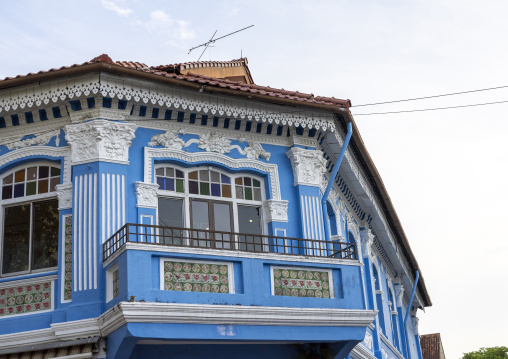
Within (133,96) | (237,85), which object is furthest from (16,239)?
(237,85)

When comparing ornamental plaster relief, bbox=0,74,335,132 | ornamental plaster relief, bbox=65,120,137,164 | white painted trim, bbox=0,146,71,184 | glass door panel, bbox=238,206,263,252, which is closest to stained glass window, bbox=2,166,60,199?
white painted trim, bbox=0,146,71,184

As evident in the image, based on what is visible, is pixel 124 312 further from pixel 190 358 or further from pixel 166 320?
pixel 190 358

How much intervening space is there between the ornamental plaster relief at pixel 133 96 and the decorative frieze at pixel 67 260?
6.75 feet

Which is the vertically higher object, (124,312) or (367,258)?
(367,258)

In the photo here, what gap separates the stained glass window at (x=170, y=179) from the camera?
1326 centimetres

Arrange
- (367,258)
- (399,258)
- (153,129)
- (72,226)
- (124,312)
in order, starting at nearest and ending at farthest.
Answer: (124,312) < (72,226) < (153,129) < (367,258) < (399,258)

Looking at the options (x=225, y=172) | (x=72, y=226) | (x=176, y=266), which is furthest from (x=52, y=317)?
(x=225, y=172)

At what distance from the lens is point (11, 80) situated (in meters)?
12.8

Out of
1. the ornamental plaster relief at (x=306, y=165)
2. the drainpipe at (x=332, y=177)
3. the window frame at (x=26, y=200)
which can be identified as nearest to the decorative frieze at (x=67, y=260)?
the window frame at (x=26, y=200)

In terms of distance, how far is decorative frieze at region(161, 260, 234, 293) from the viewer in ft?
37.3

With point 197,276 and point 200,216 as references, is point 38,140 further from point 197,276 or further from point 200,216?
point 197,276

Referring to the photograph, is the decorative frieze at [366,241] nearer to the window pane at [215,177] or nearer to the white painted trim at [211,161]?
the white painted trim at [211,161]

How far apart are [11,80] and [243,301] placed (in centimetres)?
523

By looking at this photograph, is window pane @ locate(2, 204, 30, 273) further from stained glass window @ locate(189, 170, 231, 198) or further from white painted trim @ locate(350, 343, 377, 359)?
white painted trim @ locate(350, 343, 377, 359)
